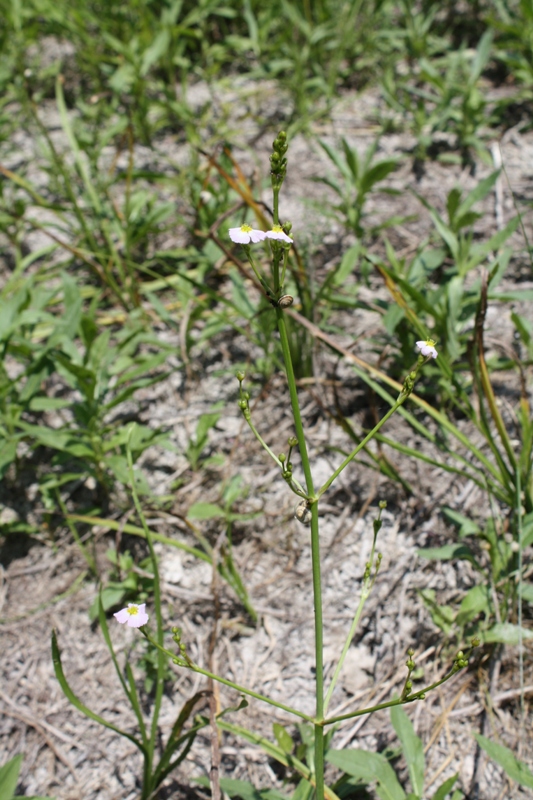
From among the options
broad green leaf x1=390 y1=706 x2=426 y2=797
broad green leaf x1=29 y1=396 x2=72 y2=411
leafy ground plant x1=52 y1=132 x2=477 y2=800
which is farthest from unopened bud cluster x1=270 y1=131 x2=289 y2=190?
broad green leaf x1=29 y1=396 x2=72 y2=411

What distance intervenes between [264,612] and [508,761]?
2.35 ft

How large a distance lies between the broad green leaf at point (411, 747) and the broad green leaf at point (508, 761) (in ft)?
0.46

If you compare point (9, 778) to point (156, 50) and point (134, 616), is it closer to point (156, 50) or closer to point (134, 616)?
point (134, 616)

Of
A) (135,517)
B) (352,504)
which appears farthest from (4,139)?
(352,504)

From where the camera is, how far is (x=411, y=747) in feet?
4.76

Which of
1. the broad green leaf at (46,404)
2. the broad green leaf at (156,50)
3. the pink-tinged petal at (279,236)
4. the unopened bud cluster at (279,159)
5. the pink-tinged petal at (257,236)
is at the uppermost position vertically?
the broad green leaf at (156,50)

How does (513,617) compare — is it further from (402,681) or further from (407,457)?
(407,457)

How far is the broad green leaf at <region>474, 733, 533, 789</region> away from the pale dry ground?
0.44ft

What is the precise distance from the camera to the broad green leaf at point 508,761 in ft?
4.46

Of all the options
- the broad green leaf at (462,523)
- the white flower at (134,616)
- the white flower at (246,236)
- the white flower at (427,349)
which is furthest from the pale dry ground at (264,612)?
the white flower at (246,236)

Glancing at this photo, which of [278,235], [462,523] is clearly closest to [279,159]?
[278,235]

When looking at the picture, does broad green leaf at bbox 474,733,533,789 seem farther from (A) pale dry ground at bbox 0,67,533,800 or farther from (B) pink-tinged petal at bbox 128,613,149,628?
(B) pink-tinged petal at bbox 128,613,149,628

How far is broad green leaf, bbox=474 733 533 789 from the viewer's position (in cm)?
136

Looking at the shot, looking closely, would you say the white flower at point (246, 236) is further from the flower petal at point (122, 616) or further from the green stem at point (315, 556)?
the flower petal at point (122, 616)
